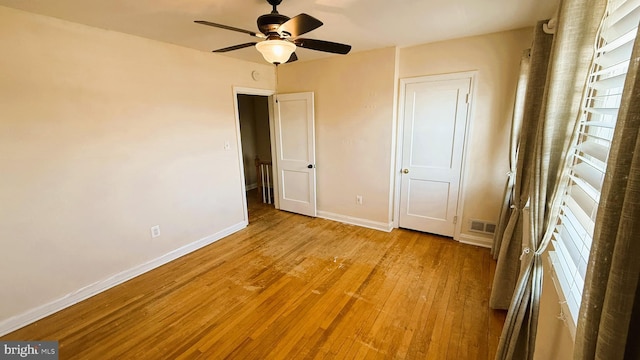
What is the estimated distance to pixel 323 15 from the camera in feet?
7.43

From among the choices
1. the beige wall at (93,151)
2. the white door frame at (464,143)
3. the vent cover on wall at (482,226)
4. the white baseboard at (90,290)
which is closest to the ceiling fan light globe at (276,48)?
the beige wall at (93,151)

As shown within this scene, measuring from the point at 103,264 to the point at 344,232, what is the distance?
2775 millimetres

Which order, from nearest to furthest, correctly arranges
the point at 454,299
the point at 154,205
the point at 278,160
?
1. the point at 454,299
2. the point at 154,205
3. the point at 278,160

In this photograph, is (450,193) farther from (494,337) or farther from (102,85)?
(102,85)

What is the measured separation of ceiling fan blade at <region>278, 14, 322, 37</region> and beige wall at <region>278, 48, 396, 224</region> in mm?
2006

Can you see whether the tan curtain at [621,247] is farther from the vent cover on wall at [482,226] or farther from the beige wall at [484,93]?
the vent cover on wall at [482,226]

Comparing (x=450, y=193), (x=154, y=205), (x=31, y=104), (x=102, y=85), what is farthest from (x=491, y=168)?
(x=31, y=104)

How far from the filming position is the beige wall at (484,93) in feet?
9.24

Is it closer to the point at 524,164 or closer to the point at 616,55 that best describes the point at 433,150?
the point at 524,164

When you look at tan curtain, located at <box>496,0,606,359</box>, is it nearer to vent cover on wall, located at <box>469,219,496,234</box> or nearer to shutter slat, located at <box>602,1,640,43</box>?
shutter slat, located at <box>602,1,640,43</box>

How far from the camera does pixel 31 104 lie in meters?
2.10

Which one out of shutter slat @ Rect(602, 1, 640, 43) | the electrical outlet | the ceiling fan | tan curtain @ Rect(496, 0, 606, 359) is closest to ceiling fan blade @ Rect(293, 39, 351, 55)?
the ceiling fan

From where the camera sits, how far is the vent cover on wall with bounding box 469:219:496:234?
10.4ft

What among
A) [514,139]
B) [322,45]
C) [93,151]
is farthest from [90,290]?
[514,139]
